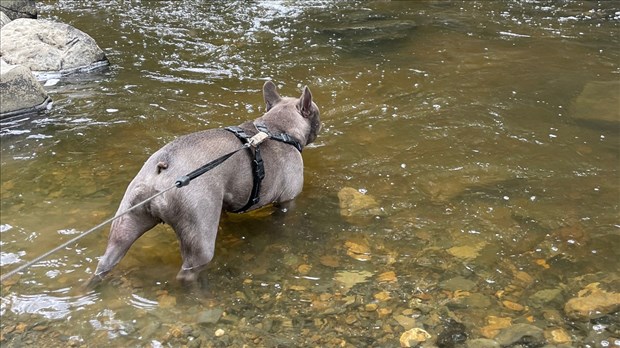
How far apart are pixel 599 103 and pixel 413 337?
5879 mm

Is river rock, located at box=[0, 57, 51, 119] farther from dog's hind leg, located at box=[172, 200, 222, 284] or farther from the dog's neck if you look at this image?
dog's hind leg, located at box=[172, 200, 222, 284]

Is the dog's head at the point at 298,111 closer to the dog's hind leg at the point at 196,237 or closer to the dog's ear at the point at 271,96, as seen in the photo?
the dog's ear at the point at 271,96

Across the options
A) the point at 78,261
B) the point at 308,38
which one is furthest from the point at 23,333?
the point at 308,38

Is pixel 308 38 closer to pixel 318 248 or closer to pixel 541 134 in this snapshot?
pixel 541 134

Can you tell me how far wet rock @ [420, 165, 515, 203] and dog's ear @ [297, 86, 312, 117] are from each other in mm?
1566

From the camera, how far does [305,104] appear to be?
21.1 ft

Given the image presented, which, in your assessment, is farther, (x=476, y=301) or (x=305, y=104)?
(x=305, y=104)

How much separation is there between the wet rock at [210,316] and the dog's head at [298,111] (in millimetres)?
2262

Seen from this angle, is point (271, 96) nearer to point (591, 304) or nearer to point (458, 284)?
point (458, 284)

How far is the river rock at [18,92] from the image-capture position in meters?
8.52

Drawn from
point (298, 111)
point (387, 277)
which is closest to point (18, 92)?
point (298, 111)

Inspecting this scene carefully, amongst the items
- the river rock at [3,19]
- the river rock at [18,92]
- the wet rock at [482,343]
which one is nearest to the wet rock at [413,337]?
the wet rock at [482,343]

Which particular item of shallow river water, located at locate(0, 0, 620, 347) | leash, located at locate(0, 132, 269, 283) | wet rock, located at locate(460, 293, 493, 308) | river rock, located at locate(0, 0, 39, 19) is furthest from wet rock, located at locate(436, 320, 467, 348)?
river rock, located at locate(0, 0, 39, 19)

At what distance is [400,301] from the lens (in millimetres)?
4750
